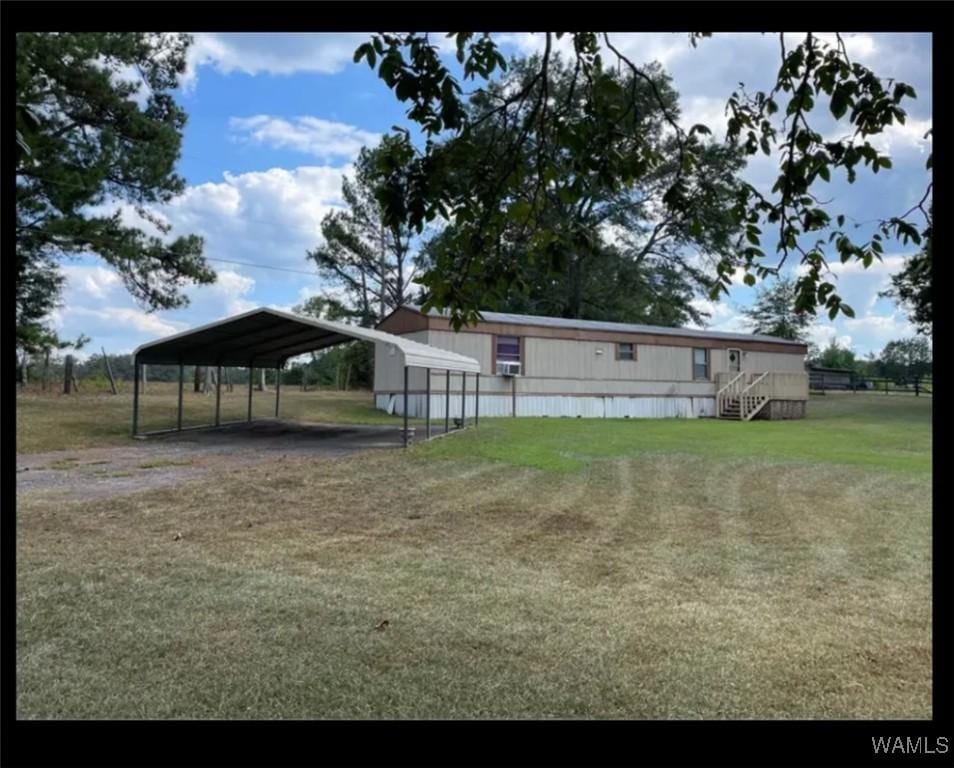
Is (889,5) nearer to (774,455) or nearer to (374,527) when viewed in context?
(374,527)

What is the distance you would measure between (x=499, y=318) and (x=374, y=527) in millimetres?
11737

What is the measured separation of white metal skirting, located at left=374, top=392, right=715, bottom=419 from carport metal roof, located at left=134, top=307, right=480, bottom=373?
9.44 feet

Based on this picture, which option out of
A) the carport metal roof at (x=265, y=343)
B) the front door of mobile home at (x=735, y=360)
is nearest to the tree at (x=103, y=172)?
the carport metal roof at (x=265, y=343)

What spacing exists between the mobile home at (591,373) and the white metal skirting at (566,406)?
3cm

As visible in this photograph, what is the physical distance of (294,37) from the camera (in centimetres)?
168

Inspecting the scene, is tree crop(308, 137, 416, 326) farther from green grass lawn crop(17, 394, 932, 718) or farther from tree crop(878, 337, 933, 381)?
tree crop(878, 337, 933, 381)

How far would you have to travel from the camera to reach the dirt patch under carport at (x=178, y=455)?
22.6 ft

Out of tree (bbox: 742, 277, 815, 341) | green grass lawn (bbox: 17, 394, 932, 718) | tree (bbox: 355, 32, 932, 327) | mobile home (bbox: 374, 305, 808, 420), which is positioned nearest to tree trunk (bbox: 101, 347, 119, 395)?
mobile home (bbox: 374, 305, 808, 420)

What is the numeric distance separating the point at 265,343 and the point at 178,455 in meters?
Result: 4.72

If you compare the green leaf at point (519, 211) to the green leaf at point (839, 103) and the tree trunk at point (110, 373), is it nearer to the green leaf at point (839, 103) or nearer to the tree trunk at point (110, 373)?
the green leaf at point (839, 103)

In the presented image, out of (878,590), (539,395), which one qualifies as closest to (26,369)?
(539,395)

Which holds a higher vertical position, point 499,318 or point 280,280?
point 280,280

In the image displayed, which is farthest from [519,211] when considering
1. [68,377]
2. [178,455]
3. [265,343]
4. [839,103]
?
[68,377]

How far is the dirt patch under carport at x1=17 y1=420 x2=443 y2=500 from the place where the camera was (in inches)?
271
